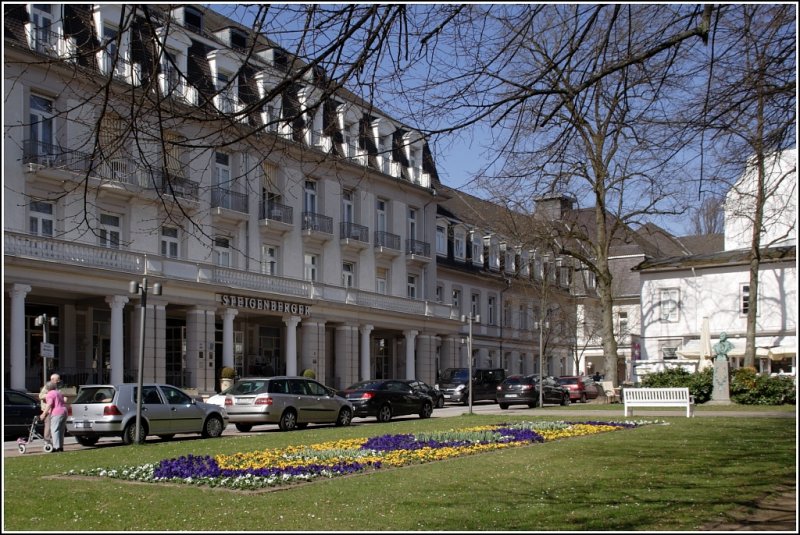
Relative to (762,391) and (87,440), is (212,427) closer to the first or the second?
(87,440)

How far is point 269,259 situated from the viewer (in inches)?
1821

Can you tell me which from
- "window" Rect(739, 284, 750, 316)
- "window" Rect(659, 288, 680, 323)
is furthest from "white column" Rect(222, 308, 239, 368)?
"window" Rect(739, 284, 750, 316)

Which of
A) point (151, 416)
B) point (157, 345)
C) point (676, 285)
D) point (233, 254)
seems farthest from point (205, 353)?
point (676, 285)

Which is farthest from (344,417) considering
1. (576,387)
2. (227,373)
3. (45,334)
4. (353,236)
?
(576,387)

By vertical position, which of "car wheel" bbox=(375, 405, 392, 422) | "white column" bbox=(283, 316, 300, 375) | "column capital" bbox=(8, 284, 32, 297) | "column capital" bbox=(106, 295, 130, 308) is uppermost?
"column capital" bbox=(8, 284, 32, 297)

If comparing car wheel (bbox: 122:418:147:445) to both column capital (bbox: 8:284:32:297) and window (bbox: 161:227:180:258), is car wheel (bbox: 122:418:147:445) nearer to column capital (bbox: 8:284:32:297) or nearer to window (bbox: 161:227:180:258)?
column capital (bbox: 8:284:32:297)

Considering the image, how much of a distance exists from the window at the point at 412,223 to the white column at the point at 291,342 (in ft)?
44.4

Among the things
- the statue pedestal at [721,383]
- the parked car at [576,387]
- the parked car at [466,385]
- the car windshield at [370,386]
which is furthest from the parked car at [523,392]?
the car windshield at [370,386]

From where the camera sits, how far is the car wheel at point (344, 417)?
28.9 meters

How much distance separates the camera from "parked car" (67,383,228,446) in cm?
2181

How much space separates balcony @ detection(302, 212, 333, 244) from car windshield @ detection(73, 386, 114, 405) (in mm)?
25876

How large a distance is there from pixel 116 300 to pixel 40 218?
425cm

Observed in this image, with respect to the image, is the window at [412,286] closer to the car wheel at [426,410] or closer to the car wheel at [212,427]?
the car wheel at [426,410]

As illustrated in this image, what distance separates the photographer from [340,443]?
18.7 meters
